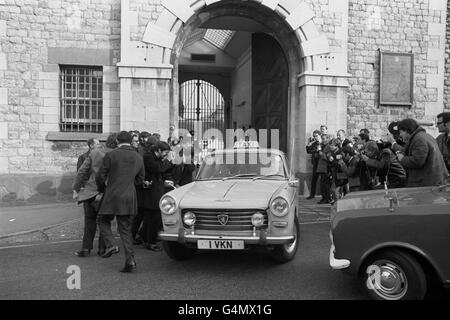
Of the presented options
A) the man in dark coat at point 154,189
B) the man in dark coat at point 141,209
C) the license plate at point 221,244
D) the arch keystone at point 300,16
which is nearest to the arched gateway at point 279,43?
the arch keystone at point 300,16

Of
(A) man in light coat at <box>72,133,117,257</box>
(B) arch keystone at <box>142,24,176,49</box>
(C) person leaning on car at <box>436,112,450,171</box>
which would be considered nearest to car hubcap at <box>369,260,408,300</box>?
(C) person leaning on car at <box>436,112,450,171</box>

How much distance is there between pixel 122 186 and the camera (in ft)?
18.2

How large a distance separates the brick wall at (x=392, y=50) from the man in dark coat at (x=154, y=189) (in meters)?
7.57

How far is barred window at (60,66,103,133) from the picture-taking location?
11602mm

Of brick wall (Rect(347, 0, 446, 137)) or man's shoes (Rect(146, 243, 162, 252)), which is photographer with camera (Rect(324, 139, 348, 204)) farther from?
man's shoes (Rect(146, 243, 162, 252))

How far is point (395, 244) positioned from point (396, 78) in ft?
32.2

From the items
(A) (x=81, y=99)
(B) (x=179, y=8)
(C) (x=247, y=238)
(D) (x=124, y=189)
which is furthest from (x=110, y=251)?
(B) (x=179, y=8)

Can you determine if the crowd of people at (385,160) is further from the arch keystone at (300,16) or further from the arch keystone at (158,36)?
the arch keystone at (158,36)

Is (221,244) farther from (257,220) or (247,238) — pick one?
(257,220)

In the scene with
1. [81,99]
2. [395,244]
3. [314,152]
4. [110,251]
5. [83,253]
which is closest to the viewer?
[395,244]

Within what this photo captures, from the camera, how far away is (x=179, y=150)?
8328 millimetres

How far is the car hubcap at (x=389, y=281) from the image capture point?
4027 millimetres

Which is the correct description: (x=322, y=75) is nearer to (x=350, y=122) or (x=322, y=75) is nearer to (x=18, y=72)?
(x=350, y=122)

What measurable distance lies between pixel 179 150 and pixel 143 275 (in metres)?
3.47
